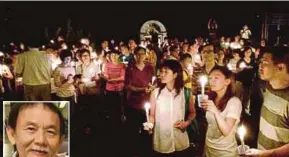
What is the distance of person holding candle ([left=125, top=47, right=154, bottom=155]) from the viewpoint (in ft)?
15.5

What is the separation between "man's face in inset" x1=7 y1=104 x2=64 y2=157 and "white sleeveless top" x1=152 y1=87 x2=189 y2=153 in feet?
2.40

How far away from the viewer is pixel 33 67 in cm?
456

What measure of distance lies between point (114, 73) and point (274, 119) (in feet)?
4.09

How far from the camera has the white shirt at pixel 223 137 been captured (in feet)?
14.7

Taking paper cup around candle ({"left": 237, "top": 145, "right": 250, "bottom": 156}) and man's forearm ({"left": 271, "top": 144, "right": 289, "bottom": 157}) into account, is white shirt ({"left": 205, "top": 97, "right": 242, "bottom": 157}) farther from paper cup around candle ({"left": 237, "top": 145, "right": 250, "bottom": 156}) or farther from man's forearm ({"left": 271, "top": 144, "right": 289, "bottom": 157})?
Answer: man's forearm ({"left": 271, "top": 144, "right": 289, "bottom": 157})

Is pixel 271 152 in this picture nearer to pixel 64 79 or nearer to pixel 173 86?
pixel 173 86

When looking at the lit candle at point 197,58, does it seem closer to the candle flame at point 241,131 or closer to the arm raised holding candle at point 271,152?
the candle flame at point 241,131

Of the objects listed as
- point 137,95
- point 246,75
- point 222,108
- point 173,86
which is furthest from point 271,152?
point 137,95

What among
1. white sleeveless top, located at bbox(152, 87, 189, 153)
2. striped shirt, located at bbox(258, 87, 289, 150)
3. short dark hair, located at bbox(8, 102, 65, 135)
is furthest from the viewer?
white sleeveless top, located at bbox(152, 87, 189, 153)

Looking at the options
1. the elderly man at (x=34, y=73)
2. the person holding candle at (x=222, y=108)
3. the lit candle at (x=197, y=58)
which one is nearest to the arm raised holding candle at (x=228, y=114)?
the person holding candle at (x=222, y=108)

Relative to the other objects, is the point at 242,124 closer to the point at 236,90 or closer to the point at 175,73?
the point at 236,90

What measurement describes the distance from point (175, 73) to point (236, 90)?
0.45 m

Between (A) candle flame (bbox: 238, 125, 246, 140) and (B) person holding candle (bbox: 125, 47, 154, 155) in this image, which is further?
(B) person holding candle (bbox: 125, 47, 154, 155)

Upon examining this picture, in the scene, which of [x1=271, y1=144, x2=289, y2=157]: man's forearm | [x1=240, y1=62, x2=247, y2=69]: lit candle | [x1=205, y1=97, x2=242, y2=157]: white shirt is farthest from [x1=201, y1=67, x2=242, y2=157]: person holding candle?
[x1=271, y1=144, x2=289, y2=157]: man's forearm
